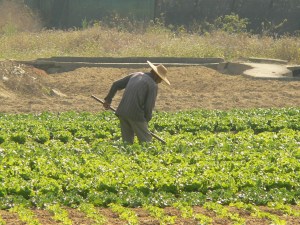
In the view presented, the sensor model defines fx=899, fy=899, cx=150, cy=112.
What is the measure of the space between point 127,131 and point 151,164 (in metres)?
2.03

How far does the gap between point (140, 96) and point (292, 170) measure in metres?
2.63

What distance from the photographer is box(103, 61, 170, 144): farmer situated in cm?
1327

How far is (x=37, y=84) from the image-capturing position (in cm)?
2177

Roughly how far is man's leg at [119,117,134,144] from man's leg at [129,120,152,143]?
222 millimetres

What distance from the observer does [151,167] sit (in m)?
11.9

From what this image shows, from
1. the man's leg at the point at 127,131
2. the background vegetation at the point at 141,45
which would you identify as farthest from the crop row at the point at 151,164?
the background vegetation at the point at 141,45

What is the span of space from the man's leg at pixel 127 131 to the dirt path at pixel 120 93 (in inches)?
195

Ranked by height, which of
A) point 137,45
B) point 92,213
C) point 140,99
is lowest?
point 137,45

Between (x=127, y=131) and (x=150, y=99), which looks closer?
(x=150, y=99)

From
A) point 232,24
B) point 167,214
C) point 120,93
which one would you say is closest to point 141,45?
point 232,24

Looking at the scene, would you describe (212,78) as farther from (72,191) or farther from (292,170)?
(72,191)

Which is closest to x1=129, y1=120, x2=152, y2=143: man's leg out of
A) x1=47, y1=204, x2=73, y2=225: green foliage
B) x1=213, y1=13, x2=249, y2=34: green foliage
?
x1=47, y1=204, x2=73, y2=225: green foliage

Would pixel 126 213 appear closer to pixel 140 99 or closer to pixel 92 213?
pixel 92 213

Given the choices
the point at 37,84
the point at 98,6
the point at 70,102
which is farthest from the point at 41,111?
the point at 98,6
